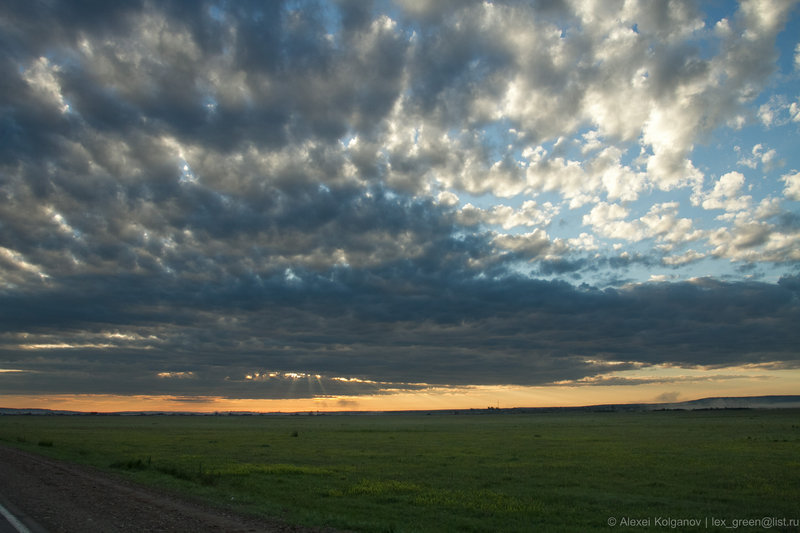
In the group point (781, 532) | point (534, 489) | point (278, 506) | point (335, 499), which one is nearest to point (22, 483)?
point (278, 506)

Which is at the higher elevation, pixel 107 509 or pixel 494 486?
pixel 107 509

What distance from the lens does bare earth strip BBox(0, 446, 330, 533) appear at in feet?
50.4

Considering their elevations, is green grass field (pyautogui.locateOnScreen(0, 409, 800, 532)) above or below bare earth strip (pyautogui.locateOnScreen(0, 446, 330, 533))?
below

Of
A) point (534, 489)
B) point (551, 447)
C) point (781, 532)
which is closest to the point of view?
point (781, 532)

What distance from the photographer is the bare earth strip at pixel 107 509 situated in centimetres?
1535

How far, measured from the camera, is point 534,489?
86.1 ft

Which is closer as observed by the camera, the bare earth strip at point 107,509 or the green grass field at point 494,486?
the bare earth strip at point 107,509

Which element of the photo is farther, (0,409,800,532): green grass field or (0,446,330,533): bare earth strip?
(0,409,800,532): green grass field

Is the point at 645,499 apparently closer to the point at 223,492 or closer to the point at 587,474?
the point at 587,474

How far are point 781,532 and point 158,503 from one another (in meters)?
22.6

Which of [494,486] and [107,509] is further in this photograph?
[494,486]

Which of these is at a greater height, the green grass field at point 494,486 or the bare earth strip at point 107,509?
the bare earth strip at point 107,509

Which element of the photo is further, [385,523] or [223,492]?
[223,492]

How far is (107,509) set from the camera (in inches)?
699
